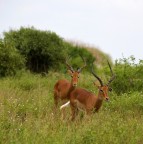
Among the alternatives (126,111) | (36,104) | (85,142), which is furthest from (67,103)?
(85,142)

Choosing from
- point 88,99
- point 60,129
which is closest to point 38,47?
point 88,99

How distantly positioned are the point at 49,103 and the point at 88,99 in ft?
6.43

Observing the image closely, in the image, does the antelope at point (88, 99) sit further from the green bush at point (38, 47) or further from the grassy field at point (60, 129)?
the green bush at point (38, 47)

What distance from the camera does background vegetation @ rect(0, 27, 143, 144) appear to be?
827 centimetres

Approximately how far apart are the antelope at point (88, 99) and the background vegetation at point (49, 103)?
0.29 meters

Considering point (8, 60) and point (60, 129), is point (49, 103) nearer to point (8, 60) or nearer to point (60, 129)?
point (60, 129)

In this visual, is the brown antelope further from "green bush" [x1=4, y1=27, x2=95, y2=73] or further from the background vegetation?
"green bush" [x1=4, y1=27, x2=95, y2=73]

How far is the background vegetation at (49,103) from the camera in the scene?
325 inches

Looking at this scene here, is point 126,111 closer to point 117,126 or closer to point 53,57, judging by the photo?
point 117,126

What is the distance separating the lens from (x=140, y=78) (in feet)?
51.7

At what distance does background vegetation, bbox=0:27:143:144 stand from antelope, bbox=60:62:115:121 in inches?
11.5

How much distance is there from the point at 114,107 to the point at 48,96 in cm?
274

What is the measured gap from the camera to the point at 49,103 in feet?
44.5

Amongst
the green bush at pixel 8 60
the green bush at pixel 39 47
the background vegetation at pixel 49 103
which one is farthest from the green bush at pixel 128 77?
the green bush at pixel 39 47
